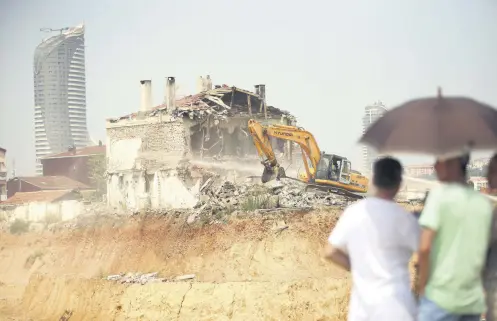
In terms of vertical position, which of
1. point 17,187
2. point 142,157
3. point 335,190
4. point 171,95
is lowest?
point 17,187

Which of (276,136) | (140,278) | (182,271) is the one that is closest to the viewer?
(140,278)

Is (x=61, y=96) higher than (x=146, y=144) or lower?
higher

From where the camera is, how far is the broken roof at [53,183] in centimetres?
4478

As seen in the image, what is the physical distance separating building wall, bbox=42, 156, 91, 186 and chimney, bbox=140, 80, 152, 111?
18948 millimetres

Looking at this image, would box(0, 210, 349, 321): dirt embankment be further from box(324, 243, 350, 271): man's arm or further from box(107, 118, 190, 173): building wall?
box(324, 243, 350, 271): man's arm

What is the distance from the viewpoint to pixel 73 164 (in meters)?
51.2

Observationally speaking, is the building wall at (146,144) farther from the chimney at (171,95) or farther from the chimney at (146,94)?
the chimney at (146,94)

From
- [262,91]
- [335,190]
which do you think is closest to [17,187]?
[262,91]

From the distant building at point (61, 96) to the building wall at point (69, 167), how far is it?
27.7m

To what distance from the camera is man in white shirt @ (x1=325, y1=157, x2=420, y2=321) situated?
4.06 meters

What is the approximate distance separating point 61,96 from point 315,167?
69.9 m

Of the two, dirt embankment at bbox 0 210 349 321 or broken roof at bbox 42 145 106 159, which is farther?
broken roof at bbox 42 145 106 159

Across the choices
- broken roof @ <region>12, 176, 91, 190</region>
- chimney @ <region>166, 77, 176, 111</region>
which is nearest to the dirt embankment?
chimney @ <region>166, 77, 176, 111</region>

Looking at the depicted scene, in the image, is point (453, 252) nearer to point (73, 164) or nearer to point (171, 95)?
point (171, 95)
